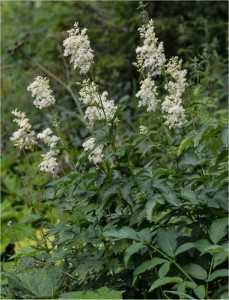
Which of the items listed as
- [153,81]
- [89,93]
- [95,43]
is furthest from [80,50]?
[95,43]

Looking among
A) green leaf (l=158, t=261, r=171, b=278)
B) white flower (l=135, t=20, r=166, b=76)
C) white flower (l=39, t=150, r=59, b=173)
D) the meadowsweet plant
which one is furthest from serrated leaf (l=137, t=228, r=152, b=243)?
white flower (l=135, t=20, r=166, b=76)

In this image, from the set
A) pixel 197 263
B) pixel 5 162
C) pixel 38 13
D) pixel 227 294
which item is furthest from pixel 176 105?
pixel 38 13

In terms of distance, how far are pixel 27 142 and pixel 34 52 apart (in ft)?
14.8

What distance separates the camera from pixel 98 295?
7.81ft

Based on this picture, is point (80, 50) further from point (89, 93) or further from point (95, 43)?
point (95, 43)

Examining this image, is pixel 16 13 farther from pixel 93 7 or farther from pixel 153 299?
pixel 153 299

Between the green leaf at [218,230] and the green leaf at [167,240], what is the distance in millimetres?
143

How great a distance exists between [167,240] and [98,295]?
0.34 m

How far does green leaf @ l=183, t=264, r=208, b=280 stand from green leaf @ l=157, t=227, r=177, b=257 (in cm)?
10

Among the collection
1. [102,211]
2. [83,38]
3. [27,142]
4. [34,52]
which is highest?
[34,52]

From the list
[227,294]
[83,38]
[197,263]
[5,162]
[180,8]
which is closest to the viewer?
[227,294]

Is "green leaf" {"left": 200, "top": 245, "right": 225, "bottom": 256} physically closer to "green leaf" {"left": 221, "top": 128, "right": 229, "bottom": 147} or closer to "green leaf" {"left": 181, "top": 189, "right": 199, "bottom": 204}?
"green leaf" {"left": 181, "top": 189, "right": 199, "bottom": 204}

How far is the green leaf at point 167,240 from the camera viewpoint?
2320 mm

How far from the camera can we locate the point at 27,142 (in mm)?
3258
